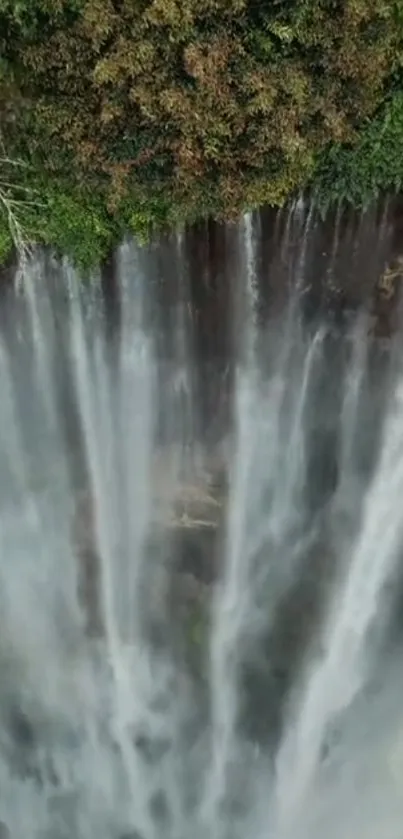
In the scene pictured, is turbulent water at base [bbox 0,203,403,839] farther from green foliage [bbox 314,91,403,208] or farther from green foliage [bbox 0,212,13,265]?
green foliage [bbox 314,91,403,208]

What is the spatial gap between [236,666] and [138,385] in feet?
9.52

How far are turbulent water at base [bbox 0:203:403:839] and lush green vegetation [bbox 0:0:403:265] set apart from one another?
0.74m

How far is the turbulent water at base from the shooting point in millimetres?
6922

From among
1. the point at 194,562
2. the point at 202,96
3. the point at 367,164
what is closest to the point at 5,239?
the point at 202,96

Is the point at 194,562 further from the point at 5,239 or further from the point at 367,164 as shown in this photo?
the point at 367,164

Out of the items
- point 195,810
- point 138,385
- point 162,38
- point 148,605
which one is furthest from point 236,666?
point 162,38

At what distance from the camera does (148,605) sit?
27.0 ft

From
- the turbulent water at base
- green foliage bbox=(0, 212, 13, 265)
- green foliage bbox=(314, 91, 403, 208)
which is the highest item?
green foliage bbox=(314, 91, 403, 208)

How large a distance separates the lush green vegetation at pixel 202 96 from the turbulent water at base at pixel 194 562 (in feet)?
2.43

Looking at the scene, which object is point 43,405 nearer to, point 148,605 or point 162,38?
point 148,605

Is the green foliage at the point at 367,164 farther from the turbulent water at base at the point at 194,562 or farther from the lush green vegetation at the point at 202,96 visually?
the turbulent water at base at the point at 194,562

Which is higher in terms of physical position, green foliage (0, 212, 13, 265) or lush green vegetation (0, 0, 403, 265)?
lush green vegetation (0, 0, 403, 265)

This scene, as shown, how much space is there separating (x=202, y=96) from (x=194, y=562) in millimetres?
4184

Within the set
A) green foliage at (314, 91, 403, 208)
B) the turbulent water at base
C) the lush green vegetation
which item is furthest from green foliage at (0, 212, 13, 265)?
green foliage at (314, 91, 403, 208)
